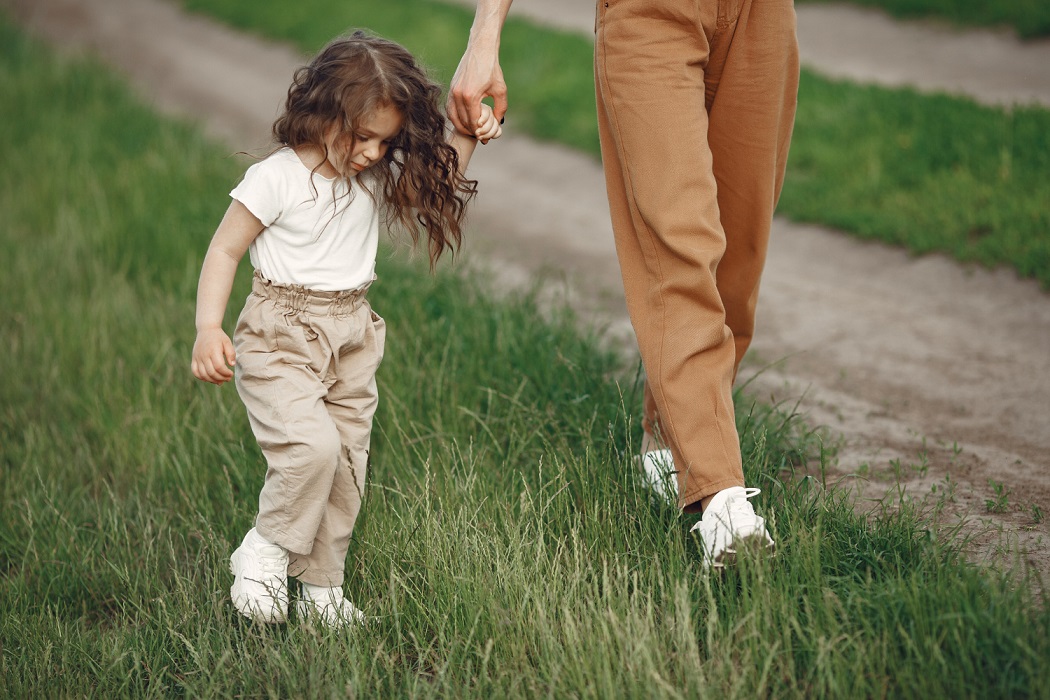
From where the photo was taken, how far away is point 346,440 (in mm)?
2424

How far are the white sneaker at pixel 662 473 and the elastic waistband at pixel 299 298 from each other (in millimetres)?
884

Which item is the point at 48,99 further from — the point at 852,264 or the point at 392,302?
the point at 852,264

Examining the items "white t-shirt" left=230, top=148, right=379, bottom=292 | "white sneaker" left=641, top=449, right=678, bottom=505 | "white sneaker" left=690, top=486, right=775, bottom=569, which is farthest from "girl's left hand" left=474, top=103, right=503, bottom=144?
"white sneaker" left=690, top=486, right=775, bottom=569

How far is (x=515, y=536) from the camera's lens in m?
2.33

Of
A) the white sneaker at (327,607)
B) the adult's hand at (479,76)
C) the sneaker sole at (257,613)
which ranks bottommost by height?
the sneaker sole at (257,613)

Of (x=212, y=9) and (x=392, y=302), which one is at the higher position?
(x=212, y=9)

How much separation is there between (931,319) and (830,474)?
5.41ft

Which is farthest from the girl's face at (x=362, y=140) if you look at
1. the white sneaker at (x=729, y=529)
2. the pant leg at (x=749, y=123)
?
the white sneaker at (x=729, y=529)

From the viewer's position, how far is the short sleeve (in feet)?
7.27

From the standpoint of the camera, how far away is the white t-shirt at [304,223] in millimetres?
2240

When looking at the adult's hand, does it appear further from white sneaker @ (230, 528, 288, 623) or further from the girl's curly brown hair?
white sneaker @ (230, 528, 288, 623)

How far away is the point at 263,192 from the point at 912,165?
4079mm

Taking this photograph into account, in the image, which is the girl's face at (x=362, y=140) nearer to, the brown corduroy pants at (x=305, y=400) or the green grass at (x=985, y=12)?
the brown corduroy pants at (x=305, y=400)

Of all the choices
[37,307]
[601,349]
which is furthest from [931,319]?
[37,307]
